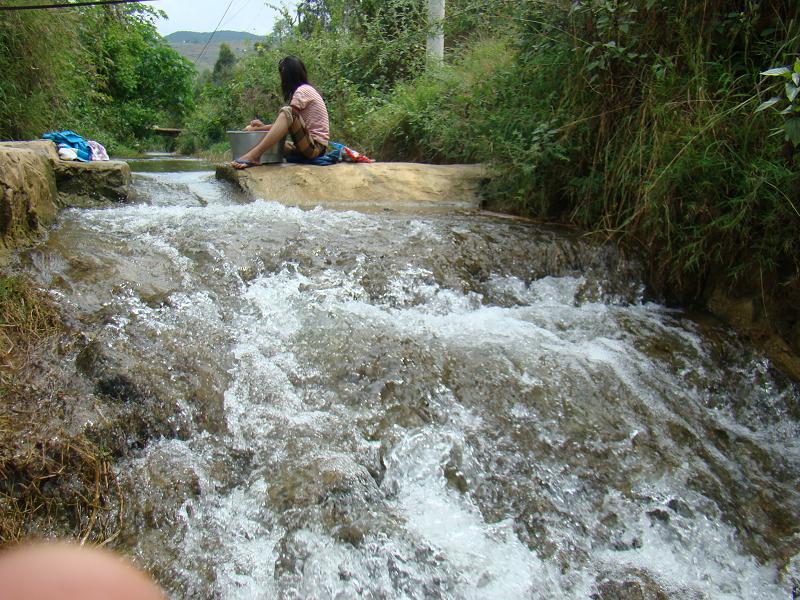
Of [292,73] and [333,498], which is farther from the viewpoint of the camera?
[292,73]

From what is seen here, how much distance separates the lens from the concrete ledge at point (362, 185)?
550cm

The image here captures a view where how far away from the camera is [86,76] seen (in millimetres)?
11375

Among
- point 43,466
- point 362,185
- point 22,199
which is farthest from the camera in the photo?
point 362,185

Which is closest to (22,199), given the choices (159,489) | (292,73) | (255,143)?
(159,489)

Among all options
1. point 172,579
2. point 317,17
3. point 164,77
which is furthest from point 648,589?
point 164,77

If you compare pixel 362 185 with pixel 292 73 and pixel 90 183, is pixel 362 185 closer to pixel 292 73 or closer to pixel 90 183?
pixel 292 73

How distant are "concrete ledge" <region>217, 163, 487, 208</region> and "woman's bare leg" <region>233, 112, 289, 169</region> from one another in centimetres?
13

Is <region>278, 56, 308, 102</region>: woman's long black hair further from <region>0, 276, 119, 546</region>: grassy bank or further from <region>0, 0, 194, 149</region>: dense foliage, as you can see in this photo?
<region>0, 276, 119, 546</region>: grassy bank

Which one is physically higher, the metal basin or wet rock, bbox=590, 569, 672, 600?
the metal basin

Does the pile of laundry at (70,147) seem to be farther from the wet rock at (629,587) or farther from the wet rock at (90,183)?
the wet rock at (629,587)

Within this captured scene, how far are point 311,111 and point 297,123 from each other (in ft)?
0.80

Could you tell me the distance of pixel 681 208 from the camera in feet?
12.8

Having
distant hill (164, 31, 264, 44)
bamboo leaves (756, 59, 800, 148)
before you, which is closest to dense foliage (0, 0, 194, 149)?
bamboo leaves (756, 59, 800, 148)

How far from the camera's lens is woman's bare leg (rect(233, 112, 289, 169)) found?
18.7 feet
